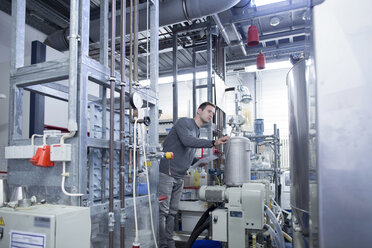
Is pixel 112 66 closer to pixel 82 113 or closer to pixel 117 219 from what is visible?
pixel 82 113

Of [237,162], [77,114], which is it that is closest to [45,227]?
[77,114]

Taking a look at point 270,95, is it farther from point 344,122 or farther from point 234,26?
point 344,122

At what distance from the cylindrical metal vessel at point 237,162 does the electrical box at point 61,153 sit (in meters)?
1.92

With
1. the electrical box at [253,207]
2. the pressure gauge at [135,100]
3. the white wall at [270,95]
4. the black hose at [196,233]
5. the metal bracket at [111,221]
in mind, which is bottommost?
the black hose at [196,233]

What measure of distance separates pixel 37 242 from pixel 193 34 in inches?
185

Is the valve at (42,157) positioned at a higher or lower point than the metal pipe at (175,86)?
lower

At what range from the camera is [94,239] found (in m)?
1.73

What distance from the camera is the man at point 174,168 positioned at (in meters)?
2.87

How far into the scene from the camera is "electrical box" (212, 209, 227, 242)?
263 cm

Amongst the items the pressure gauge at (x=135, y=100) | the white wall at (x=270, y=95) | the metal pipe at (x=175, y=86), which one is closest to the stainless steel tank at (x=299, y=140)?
the pressure gauge at (x=135, y=100)

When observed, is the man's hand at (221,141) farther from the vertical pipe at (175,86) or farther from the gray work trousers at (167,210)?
the vertical pipe at (175,86)

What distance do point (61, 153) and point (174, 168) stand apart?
1.69 metres

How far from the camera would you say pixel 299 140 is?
1437 millimetres

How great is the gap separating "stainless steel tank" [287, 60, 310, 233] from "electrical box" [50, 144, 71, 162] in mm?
1197
